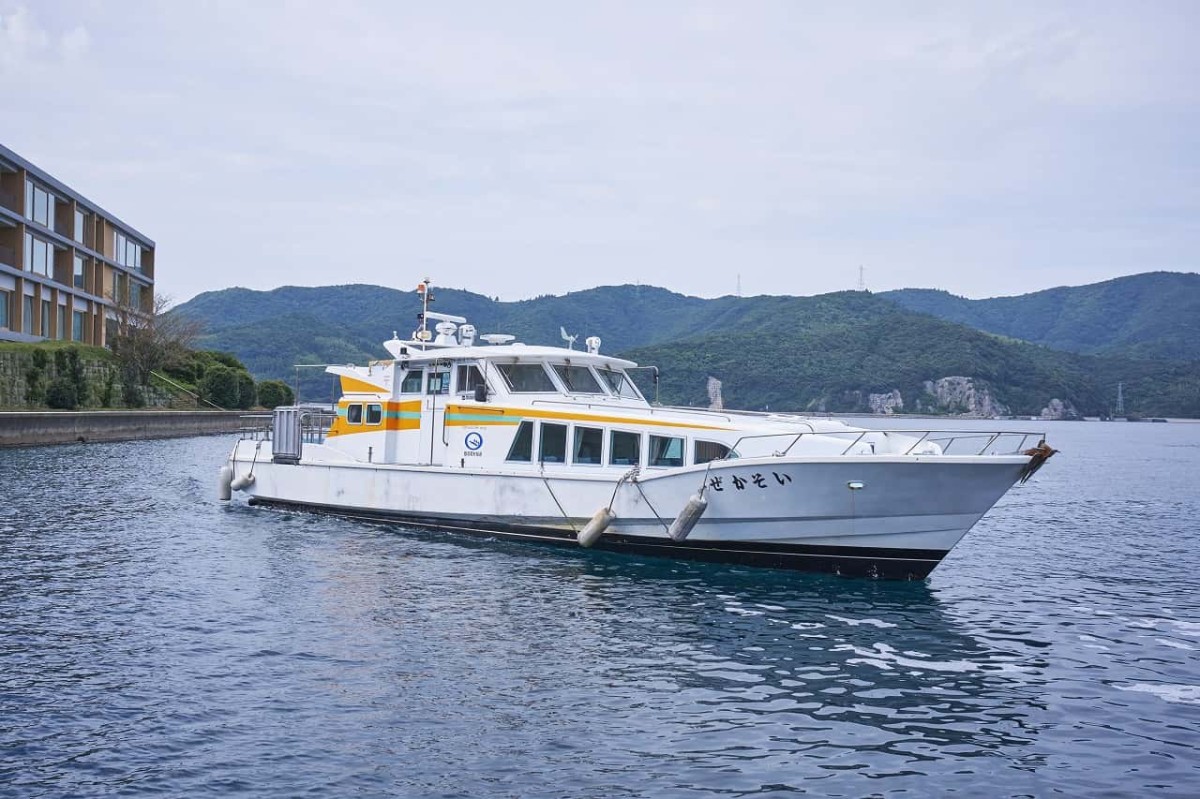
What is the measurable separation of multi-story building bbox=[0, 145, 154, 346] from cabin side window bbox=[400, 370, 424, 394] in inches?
1780

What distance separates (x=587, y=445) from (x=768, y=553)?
13.6 ft

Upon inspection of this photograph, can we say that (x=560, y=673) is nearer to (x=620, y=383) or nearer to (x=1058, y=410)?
(x=620, y=383)

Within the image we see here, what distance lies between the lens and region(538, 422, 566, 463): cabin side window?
20.0 metres

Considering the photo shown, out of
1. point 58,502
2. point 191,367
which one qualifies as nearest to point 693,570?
point 58,502

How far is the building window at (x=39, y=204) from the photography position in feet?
204

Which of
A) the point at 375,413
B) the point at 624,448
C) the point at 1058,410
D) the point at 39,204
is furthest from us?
the point at 1058,410

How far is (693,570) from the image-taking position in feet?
59.7

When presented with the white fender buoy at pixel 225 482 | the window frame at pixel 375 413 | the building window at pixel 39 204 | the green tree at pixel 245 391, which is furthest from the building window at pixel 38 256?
the window frame at pixel 375 413

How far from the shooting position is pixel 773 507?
57.5 ft

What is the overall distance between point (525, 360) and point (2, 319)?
5013cm

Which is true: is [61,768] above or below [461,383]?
below

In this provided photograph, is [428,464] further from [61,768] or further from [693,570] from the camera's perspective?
[61,768]

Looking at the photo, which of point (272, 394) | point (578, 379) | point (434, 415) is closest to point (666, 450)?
point (578, 379)

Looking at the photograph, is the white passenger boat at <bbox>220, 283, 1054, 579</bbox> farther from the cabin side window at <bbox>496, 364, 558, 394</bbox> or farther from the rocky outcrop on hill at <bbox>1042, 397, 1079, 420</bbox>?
the rocky outcrop on hill at <bbox>1042, 397, 1079, 420</bbox>
